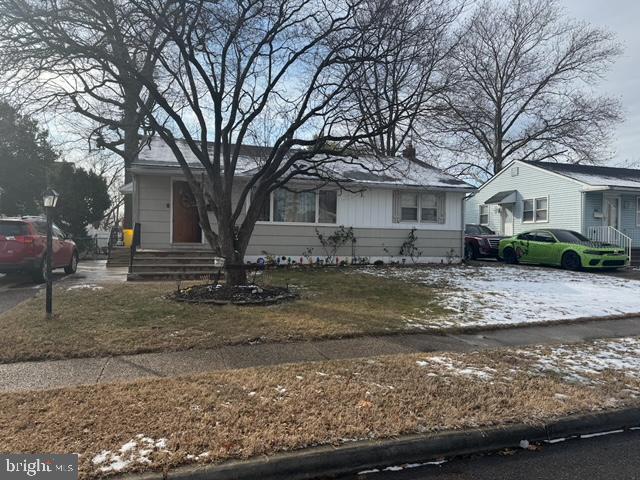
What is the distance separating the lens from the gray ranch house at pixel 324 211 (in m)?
13.7

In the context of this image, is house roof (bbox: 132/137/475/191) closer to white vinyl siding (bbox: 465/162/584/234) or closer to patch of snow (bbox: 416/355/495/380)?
white vinyl siding (bbox: 465/162/584/234)

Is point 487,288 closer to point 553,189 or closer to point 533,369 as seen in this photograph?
point 533,369

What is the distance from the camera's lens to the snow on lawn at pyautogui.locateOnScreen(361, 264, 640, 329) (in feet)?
25.9

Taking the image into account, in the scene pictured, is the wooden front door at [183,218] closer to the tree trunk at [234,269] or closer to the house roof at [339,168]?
the house roof at [339,168]

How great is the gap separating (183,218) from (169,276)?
121 inches

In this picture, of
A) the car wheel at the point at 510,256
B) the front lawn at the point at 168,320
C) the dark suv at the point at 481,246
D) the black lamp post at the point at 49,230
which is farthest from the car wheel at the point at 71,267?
the car wheel at the point at 510,256

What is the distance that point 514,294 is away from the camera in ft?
33.4

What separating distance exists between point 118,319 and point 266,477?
493 centimetres

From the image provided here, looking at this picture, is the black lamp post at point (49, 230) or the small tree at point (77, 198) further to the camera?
the small tree at point (77, 198)

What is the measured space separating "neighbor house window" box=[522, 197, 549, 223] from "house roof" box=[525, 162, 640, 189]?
1.66m

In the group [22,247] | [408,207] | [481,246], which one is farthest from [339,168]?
[22,247]

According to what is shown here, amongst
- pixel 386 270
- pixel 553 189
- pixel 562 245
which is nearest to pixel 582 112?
pixel 553 189

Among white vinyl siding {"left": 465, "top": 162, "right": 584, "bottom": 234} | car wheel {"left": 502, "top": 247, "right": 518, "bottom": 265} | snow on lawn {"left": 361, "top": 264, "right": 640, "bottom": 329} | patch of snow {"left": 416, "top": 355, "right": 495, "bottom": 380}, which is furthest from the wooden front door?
white vinyl siding {"left": 465, "top": 162, "right": 584, "bottom": 234}

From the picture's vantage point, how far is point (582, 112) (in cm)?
3081
